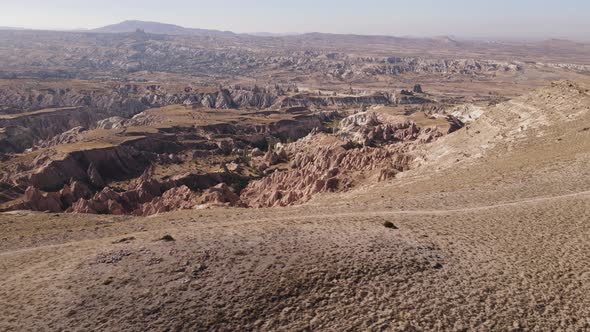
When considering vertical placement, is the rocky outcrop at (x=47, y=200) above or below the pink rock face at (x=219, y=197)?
below

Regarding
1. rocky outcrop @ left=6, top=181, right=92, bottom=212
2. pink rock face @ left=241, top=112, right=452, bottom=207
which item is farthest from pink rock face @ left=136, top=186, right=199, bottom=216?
rocky outcrop @ left=6, top=181, right=92, bottom=212

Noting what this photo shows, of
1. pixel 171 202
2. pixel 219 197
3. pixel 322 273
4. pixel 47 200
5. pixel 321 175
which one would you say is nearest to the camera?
pixel 322 273

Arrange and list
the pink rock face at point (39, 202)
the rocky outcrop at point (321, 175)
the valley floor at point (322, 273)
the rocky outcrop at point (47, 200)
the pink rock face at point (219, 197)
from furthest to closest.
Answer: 1. the pink rock face at point (39, 202)
2. the rocky outcrop at point (47, 200)
3. the pink rock face at point (219, 197)
4. the rocky outcrop at point (321, 175)
5. the valley floor at point (322, 273)

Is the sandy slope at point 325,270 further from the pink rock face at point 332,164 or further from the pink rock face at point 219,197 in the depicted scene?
the pink rock face at point 219,197

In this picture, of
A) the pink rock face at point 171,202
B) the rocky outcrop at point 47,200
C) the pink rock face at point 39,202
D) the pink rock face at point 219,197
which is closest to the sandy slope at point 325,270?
the pink rock face at point 171,202

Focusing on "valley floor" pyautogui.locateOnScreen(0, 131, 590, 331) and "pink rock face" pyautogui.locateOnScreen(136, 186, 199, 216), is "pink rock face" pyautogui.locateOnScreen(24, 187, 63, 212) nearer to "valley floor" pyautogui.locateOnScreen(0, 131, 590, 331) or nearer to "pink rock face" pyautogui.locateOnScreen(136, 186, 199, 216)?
"pink rock face" pyautogui.locateOnScreen(136, 186, 199, 216)

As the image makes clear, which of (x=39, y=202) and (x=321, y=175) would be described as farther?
(x=321, y=175)

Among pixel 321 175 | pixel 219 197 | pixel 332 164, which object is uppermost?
pixel 321 175

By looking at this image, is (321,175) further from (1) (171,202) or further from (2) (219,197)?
(1) (171,202)

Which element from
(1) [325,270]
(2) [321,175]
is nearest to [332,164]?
(2) [321,175]
